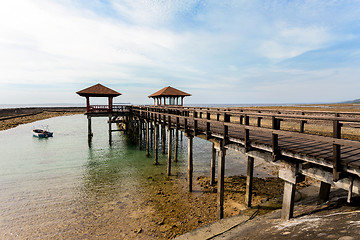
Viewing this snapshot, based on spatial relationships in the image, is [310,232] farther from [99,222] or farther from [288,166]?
[99,222]

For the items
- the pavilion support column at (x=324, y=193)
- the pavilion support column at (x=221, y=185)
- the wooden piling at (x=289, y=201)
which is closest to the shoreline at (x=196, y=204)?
the pavilion support column at (x=221, y=185)

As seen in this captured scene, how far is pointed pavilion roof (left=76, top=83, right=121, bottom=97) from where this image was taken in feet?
73.2

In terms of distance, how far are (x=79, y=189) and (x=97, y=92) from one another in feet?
Answer: 49.7

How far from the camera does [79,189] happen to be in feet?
35.0

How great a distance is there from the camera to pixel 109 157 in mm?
17375

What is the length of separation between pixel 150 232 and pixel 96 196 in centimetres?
450

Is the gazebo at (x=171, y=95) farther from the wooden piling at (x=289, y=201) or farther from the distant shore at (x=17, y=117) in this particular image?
the distant shore at (x=17, y=117)

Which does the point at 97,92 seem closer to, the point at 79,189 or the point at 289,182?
the point at 79,189

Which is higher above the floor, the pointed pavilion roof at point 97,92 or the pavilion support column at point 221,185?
the pointed pavilion roof at point 97,92

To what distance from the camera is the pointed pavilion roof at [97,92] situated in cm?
2230

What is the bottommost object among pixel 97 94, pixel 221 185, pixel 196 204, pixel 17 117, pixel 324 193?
pixel 196 204

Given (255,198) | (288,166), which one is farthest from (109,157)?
(288,166)

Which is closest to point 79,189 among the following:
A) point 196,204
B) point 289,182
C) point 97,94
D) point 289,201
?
point 196,204

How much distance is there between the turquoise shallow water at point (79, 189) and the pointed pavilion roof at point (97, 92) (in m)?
7.17
